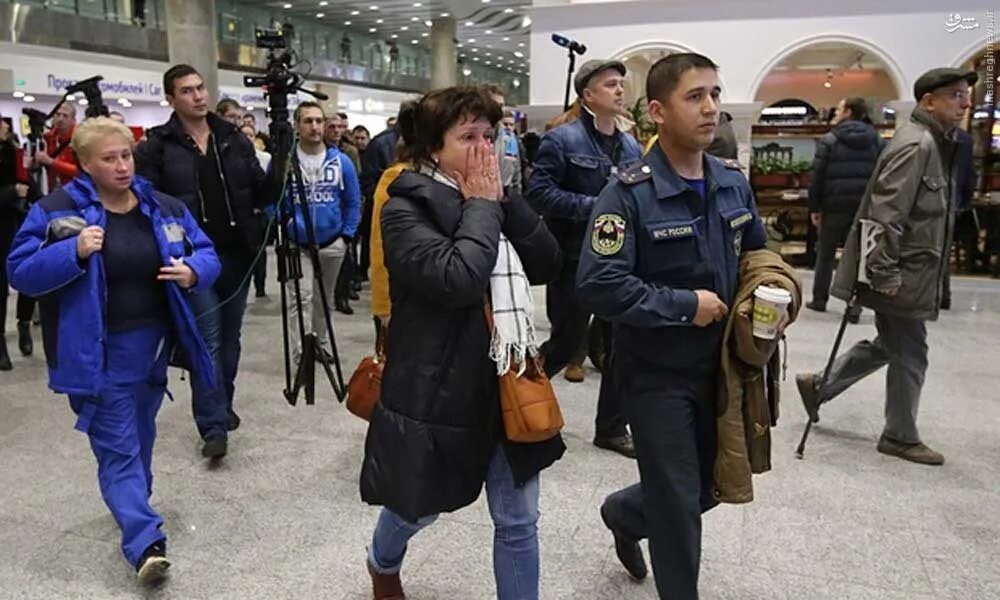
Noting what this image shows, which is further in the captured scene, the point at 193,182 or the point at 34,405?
the point at 34,405

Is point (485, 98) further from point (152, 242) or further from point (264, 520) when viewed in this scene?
point (264, 520)

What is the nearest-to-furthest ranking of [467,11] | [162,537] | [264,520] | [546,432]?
[546,432] → [162,537] → [264,520] → [467,11]

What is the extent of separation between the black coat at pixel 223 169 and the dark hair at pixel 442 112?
6.31ft

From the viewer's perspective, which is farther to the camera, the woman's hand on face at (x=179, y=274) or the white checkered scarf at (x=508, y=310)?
the woman's hand on face at (x=179, y=274)

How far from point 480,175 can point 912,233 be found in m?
2.32

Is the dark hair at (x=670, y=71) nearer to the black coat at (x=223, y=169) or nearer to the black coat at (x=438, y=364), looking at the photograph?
the black coat at (x=438, y=364)

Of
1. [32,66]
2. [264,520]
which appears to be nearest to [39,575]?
[264,520]

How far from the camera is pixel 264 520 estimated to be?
300cm

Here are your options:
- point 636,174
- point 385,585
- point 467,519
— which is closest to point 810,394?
point 467,519

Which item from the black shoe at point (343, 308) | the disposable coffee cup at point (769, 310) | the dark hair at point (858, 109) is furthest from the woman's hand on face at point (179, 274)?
→ the dark hair at point (858, 109)

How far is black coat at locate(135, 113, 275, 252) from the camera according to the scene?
3447mm

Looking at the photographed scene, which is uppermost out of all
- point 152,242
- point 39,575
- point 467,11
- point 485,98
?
point 467,11

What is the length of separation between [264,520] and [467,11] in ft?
65.5

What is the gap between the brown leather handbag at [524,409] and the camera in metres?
1.85
